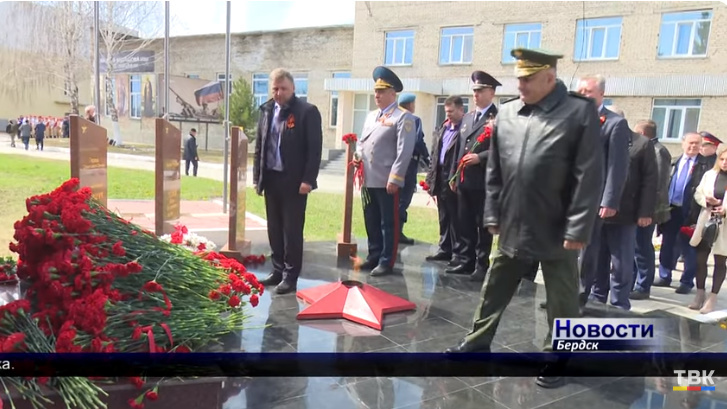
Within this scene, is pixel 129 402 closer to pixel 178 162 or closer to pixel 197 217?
pixel 178 162

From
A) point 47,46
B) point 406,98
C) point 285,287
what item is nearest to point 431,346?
point 285,287

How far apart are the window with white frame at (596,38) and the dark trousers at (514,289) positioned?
1.40 meters

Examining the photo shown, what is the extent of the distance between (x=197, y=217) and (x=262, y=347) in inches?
182

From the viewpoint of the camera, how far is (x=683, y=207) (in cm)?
473

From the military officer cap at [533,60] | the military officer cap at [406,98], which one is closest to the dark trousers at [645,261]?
the military officer cap at [406,98]

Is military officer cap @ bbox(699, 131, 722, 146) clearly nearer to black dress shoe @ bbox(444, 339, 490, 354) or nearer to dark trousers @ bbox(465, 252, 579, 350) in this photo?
dark trousers @ bbox(465, 252, 579, 350)

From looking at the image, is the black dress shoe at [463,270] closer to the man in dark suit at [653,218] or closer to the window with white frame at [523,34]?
the man in dark suit at [653,218]

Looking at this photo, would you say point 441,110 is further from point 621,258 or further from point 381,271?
point 621,258

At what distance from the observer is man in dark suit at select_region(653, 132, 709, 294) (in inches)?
183

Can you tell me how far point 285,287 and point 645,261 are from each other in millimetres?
3210

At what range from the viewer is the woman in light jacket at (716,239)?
3.61m

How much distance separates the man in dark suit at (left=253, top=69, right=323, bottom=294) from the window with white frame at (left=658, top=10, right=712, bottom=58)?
2592 millimetres

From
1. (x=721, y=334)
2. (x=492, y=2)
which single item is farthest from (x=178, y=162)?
(x=721, y=334)

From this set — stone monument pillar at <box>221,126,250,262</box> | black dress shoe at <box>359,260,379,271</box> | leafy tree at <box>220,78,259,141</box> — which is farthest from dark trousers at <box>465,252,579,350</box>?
leafy tree at <box>220,78,259,141</box>
